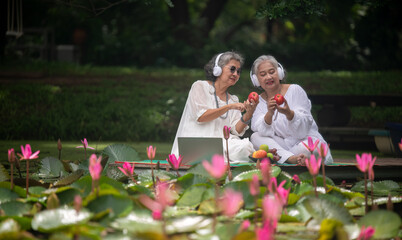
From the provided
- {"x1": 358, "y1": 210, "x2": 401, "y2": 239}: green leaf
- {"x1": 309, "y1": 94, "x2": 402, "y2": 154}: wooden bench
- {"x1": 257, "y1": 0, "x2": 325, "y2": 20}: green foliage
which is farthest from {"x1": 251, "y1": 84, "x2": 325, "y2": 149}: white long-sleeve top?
{"x1": 309, "y1": 94, "x2": 402, "y2": 154}: wooden bench

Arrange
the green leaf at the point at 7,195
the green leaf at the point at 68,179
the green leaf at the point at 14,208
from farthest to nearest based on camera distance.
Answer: the green leaf at the point at 68,179, the green leaf at the point at 7,195, the green leaf at the point at 14,208

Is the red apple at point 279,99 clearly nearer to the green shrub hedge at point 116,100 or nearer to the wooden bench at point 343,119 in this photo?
the wooden bench at point 343,119

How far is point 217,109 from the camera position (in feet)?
14.3

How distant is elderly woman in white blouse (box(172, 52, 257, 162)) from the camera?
4383mm

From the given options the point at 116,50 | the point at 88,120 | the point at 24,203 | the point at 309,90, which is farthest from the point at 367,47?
the point at 24,203

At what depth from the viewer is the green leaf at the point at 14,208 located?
228 cm

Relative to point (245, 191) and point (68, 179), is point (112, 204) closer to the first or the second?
point (245, 191)

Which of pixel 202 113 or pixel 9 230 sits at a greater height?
pixel 202 113

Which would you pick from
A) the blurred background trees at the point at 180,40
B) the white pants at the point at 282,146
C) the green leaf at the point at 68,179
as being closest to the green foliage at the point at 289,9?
the white pants at the point at 282,146

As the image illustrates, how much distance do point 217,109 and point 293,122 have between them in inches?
23.1

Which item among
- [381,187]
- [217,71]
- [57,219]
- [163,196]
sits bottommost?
[381,187]

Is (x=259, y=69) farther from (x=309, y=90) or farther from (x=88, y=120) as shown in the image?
(x=309, y=90)

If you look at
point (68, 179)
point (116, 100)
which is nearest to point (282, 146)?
point (68, 179)

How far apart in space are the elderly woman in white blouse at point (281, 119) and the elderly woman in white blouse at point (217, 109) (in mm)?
159
